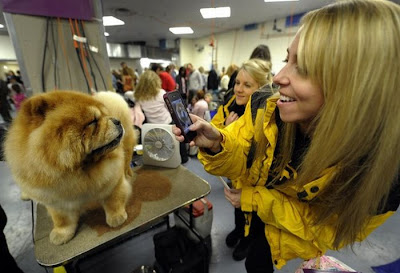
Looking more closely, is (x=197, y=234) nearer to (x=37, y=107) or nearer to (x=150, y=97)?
(x=37, y=107)

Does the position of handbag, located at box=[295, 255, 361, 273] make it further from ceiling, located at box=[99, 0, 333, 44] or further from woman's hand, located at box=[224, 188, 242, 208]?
ceiling, located at box=[99, 0, 333, 44]

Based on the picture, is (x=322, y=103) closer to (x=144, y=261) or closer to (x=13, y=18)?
(x=144, y=261)

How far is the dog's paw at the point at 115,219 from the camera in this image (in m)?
1.03

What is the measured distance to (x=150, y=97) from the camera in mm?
2873

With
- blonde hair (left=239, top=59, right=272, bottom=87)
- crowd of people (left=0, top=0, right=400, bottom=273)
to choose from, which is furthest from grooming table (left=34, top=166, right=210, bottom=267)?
blonde hair (left=239, top=59, right=272, bottom=87)

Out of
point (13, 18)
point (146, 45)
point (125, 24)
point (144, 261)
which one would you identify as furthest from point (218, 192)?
point (146, 45)

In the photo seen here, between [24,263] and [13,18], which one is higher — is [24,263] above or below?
below

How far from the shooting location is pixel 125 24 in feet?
26.5

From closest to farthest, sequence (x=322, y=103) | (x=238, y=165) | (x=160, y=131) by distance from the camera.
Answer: (x=322, y=103) < (x=238, y=165) < (x=160, y=131)

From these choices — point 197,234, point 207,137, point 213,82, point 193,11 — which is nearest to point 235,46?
point 213,82

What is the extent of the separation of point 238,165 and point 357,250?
5.82 feet

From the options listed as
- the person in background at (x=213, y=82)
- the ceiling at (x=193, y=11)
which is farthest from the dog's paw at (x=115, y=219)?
the person in background at (x=213, y=82)

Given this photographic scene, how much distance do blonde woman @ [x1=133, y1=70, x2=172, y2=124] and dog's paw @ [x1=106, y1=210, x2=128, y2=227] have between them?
205cm

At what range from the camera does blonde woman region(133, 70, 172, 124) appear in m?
2.85
